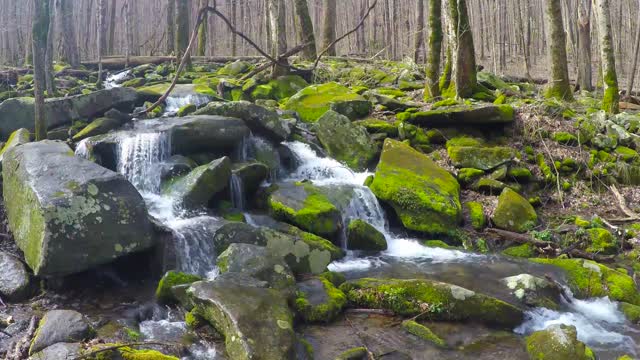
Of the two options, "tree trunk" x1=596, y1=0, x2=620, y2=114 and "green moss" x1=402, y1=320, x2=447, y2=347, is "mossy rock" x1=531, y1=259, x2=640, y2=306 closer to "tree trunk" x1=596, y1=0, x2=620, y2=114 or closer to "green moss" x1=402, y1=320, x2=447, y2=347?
"green moss" x1=402, y1=320, x2=447, y2=347

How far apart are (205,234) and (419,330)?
362 cm

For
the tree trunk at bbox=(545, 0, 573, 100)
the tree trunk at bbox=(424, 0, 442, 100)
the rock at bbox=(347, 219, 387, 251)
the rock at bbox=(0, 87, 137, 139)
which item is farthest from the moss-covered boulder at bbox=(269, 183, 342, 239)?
the tree trunk at bbox=(545, 0, 573, 100)

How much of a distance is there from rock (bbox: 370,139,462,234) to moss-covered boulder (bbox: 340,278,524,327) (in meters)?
2.93

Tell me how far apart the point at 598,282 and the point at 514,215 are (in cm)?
251

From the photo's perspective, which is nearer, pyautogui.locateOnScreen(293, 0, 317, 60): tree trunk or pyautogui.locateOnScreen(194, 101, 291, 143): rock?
pyautogui.locateOnScreen(194, 101, 291, 143): rock

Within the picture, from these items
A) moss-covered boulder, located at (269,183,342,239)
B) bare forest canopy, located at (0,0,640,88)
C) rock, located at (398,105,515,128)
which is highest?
bare forest canopy, located at (0,0,640,88)

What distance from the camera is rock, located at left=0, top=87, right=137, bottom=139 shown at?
1078 centimetres

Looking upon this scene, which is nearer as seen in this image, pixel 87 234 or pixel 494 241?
pixel 87 234

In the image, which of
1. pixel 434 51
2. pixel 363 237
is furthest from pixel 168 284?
pixel 434 51

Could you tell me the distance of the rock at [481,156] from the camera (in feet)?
34.9

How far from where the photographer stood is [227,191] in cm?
938

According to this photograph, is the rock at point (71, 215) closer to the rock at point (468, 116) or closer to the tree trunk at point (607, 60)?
the rock at point (468, 116)

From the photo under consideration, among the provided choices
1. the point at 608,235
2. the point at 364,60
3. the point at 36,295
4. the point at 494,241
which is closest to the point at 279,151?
the point at 494,241

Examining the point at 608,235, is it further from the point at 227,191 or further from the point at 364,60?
the point at 364,60
